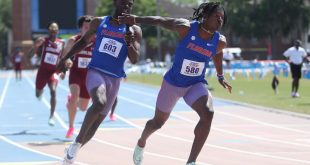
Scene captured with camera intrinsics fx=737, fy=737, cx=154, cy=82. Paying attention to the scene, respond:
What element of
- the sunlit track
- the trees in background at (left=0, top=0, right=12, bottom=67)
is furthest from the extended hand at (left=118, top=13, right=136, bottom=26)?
the trees in background at (left=0, top=0, right=12, bottom=67)

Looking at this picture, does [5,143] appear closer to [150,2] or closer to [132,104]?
[132,104]

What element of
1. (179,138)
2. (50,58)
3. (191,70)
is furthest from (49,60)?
(191,70)

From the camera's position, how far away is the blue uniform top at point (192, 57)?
8.28 meters

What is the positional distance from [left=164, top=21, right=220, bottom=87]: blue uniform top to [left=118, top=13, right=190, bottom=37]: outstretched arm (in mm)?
90

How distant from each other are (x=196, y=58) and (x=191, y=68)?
0.42 ft

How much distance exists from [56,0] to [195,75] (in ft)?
246

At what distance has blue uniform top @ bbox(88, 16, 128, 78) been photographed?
341 inches

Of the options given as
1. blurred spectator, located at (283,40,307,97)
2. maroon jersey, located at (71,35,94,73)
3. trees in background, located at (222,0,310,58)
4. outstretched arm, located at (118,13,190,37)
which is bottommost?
trees in background, located at (222,0,310,58)

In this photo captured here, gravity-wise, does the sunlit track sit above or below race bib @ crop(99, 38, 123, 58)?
below

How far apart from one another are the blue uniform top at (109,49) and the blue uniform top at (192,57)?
2.24ft

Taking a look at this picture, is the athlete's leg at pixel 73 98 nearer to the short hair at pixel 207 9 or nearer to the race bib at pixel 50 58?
the race bib at pixel 50 58

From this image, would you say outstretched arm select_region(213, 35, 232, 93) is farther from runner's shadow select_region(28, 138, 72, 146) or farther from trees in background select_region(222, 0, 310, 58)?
trees in background select_region(222, 0, 310, 58)

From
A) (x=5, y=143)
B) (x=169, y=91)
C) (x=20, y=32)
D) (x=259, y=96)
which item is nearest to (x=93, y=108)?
(x=169, y=91)

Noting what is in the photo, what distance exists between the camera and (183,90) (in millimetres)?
8461
